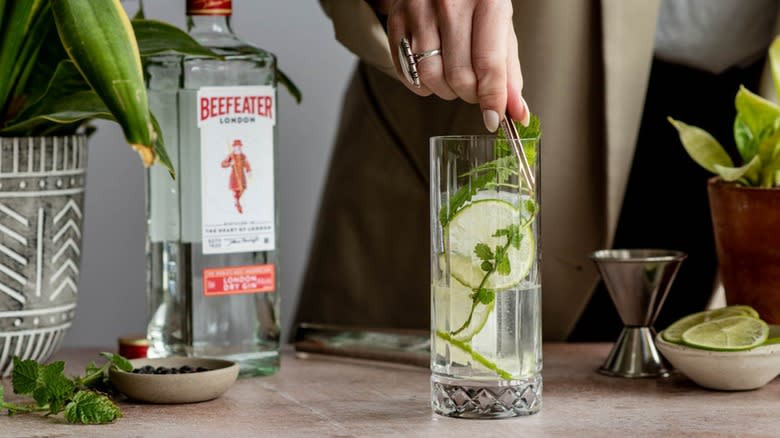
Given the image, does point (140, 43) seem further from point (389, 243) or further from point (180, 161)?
point (389, 243)

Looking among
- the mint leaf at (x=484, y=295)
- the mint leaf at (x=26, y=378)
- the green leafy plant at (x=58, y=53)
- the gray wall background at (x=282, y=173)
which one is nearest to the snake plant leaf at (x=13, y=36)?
the green leafy plant at (x=58, y=53)

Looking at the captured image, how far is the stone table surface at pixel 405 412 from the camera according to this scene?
81cm

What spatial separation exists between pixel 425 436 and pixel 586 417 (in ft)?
0.47

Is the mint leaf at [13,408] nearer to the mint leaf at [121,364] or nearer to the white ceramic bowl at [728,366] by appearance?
the mint leaf at [121,364]

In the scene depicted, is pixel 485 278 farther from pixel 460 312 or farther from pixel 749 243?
pixel 749 243

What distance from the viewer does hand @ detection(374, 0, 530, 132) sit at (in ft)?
2.79

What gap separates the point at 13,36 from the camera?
98 centimetres

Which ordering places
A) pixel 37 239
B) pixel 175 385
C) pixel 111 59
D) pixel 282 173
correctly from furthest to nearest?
pixel 282 173 → pixel 37 239 → pixel 175 385 → pixel 111 59

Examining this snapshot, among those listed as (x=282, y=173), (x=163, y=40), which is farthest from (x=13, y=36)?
(x=282, y=173)

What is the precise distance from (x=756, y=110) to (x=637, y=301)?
8.1 inches

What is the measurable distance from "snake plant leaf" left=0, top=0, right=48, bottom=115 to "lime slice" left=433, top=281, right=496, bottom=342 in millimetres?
447

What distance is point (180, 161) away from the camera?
1026 millimetres

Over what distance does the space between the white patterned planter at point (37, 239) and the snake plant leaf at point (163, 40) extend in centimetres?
11

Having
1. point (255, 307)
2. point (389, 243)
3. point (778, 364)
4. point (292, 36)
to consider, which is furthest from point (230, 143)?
point (292, 36)
